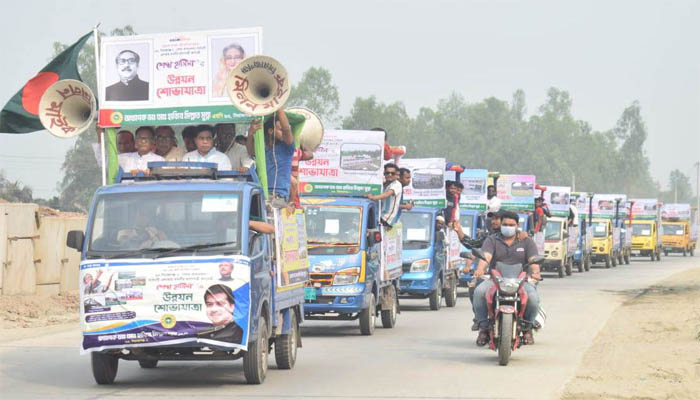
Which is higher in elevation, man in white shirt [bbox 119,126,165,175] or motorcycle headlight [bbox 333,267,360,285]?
man in white shirt [bbox 119,126,165,175]

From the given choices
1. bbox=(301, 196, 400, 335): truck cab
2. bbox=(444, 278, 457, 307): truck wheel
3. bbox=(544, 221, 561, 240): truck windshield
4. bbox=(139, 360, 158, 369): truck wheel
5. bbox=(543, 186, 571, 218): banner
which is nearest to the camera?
bbox=(139, 360, 158, 369): truck wheel

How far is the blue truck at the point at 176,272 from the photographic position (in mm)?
11102

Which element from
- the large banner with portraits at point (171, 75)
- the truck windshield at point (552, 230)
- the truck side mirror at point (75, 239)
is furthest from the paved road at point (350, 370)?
the truck windshield at point (552, 230)

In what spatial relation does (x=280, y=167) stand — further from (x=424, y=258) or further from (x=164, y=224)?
(x=424, y=258)

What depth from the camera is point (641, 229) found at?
67688 millimetres

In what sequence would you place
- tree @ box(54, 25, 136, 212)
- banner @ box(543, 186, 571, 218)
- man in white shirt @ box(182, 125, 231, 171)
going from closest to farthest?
man in white shirt @ box(182, 125, 231, 171), banner @ box(543, 186, 571, 218), tree @ box(54, 25, 136, 212)

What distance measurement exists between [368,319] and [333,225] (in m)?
1.59

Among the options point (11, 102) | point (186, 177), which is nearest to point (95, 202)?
point (186, 177)

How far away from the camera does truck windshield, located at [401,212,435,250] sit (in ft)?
80.2

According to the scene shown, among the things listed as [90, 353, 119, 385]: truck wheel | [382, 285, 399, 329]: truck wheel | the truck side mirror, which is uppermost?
the truck side mirror

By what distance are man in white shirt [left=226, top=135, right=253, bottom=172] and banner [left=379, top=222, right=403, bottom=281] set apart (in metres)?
6.68

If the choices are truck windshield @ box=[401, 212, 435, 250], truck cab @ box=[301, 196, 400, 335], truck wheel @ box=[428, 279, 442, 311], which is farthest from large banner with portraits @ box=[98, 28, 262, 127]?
truck wheel @ box=[428, 279, 442, 311]

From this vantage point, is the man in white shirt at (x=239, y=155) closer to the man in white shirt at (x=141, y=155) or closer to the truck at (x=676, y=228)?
the man in white shirt at (x=141, y=155)

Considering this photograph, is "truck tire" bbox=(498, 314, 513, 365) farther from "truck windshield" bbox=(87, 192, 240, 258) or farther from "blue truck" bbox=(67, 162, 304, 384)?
"truck windshield" bbox=(87, 192, 240, 258)
